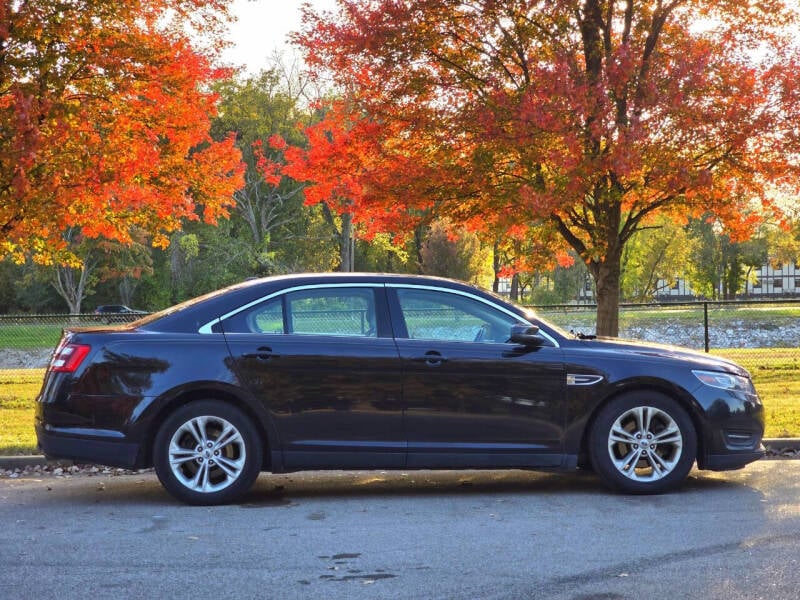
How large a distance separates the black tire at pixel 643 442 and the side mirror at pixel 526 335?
724 millimetres

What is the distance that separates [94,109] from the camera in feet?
39.7

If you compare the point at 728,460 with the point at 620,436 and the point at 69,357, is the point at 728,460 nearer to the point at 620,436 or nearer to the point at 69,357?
the point at 620,436

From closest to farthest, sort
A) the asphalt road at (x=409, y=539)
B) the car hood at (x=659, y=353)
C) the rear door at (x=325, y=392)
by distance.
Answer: the asphalt road at (x=409, y=539)
the rear door at (x=325, y=392)
the car hood at (x=659, y=353)

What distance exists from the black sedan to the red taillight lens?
0.6 inches

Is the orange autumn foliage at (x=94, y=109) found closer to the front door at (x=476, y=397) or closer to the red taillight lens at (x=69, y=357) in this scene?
the red taillight lens at (x=69, y=357)

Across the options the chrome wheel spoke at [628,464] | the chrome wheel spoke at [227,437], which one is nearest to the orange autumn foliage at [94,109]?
the chrome wheel spoke at [227,437]

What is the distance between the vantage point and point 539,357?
23.1 feet

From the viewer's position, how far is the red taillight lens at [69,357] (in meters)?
6.84

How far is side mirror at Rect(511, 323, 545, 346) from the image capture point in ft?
22.7

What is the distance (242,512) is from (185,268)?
42.1m

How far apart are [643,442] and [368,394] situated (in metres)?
2.04

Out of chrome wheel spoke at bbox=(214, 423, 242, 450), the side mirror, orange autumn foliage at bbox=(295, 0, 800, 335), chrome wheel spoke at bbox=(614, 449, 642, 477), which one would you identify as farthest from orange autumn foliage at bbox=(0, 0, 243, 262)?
chrome wheel spoke at bbox=(614, 449, 642, 477)

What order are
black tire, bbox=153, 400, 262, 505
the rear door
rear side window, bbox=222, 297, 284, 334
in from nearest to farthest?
black tire, bbox=153, 400, 262, 505
the rear door
rear side window, bbox=222, 297, 284, 334

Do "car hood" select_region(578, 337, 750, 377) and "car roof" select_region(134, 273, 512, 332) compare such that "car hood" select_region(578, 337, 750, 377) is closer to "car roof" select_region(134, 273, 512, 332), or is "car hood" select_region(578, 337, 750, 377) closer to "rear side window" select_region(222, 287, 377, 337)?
"car roof" select_region(134, 273, 512, 332)
